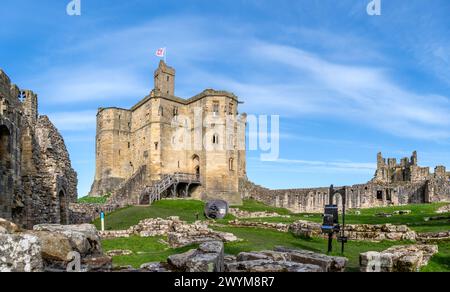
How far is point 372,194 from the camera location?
5844cm

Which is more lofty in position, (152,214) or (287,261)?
(287,261)

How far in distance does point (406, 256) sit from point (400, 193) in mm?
52383

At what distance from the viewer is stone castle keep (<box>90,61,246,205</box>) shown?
52188 mm

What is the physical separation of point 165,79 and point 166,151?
11058 millimetres

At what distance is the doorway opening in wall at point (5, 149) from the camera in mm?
16297

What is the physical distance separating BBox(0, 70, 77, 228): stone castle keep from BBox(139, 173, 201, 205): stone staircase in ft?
69.3

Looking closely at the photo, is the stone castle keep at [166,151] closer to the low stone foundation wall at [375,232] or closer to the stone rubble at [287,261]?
the low stone foundation wall at [375,232]

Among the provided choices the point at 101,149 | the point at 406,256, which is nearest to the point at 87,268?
the point at 406,256

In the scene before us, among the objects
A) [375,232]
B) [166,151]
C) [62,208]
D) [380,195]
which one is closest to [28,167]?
[62,208]

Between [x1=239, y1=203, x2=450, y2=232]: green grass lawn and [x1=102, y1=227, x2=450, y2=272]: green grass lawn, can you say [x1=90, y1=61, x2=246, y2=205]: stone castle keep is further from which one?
[x1=102, y1=227, x2=450, y2=272]: green grass lawn

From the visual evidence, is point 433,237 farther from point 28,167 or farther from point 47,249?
point 28,167

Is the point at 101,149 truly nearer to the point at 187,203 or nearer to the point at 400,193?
the point at 187,203
